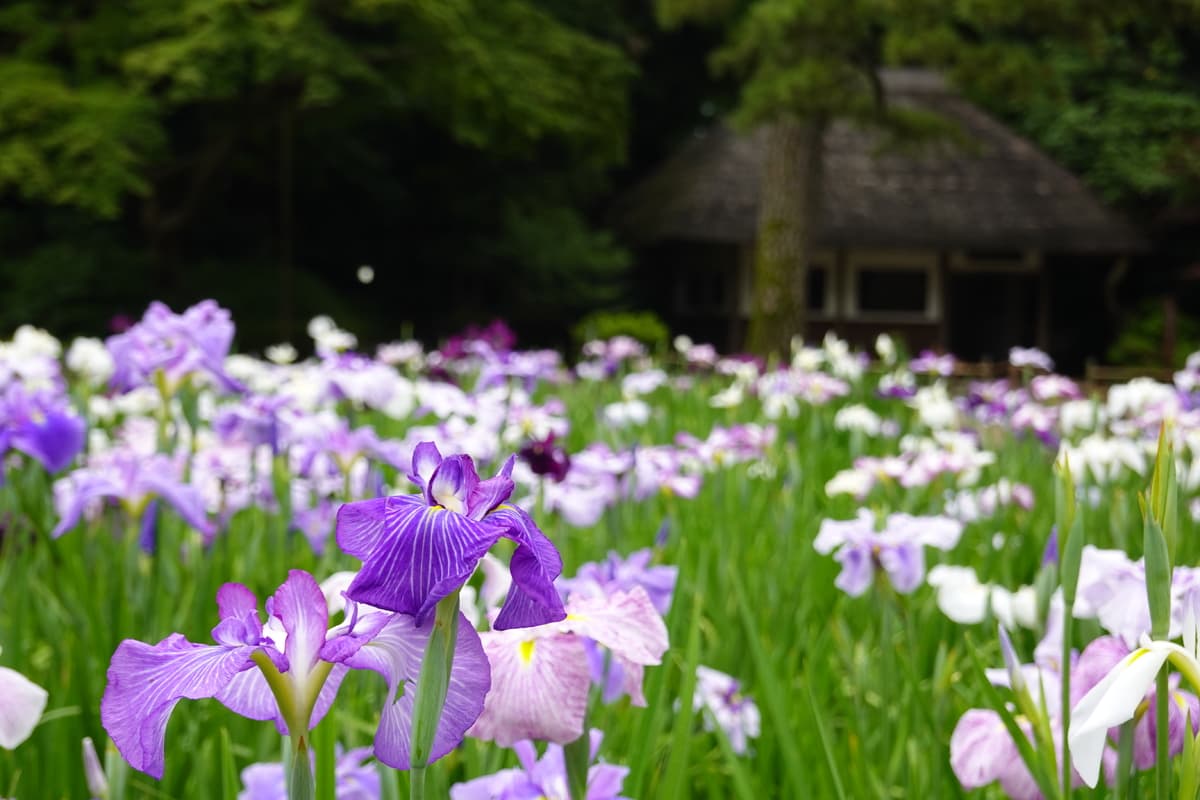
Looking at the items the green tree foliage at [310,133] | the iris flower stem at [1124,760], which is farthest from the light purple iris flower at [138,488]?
the green tree foliage at [310,133]

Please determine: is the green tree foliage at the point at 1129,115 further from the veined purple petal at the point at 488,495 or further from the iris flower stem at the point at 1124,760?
the veined purple petal at the point at 488,495

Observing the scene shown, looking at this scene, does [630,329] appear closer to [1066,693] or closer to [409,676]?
[1066,693]

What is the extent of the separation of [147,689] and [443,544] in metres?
0.16

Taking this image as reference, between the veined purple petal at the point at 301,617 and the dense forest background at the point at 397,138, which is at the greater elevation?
the dense forest background at the point at 397,138

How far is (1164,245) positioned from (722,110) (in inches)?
282

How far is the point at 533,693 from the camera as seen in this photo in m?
0.65

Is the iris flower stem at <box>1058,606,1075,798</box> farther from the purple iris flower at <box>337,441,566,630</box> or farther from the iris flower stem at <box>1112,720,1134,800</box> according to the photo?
the purple iris flower at <box>337,441,566,630</box>

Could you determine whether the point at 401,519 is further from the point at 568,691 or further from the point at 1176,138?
the point at 1176,138

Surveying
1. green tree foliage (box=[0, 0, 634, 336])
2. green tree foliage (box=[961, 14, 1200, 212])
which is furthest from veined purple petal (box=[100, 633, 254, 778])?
green tree foliage (box=[961, 14, 1200, 212])

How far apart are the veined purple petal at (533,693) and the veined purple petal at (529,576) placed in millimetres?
116

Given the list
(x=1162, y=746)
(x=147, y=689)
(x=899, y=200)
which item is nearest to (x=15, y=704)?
(x=147, y=689)

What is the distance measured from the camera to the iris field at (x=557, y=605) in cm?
55

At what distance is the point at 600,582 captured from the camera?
942 millimetres

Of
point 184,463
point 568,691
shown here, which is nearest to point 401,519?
point 568,691
